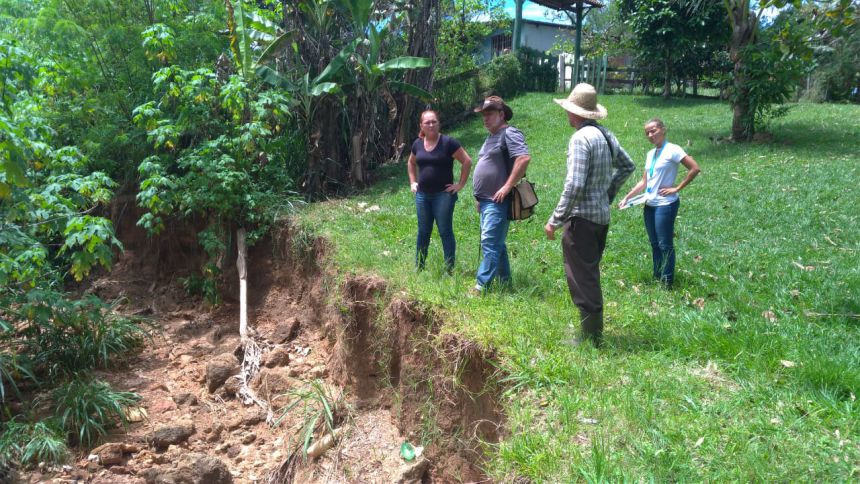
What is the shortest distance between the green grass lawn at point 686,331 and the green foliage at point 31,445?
3318 mm

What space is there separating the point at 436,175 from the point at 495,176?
2.73ft

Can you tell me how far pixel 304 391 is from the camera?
675 cm

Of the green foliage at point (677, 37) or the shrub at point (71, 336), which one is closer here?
the shrub at point (71, 336)

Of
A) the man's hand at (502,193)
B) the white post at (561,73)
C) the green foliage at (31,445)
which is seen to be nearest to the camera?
the man's hand at (502,193)

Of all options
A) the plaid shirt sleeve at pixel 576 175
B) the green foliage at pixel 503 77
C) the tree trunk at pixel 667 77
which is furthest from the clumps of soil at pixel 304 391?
the tree trunk at pixel 667 77

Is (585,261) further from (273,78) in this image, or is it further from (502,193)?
(273,78)

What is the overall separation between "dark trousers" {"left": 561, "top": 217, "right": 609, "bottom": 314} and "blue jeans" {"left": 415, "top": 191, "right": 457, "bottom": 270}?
1.88 metres

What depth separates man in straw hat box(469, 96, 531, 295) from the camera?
5348 mm

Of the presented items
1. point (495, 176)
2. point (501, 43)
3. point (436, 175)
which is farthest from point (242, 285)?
point (501, 43)

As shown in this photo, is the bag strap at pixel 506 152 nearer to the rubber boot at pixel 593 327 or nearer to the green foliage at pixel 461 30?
the rubber boot at pixel 593 327

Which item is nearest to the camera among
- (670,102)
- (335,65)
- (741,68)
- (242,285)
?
(242,285)

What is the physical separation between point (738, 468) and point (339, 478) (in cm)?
354

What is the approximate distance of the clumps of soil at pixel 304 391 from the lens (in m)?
5.07

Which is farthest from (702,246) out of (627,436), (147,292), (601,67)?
(601,67)
